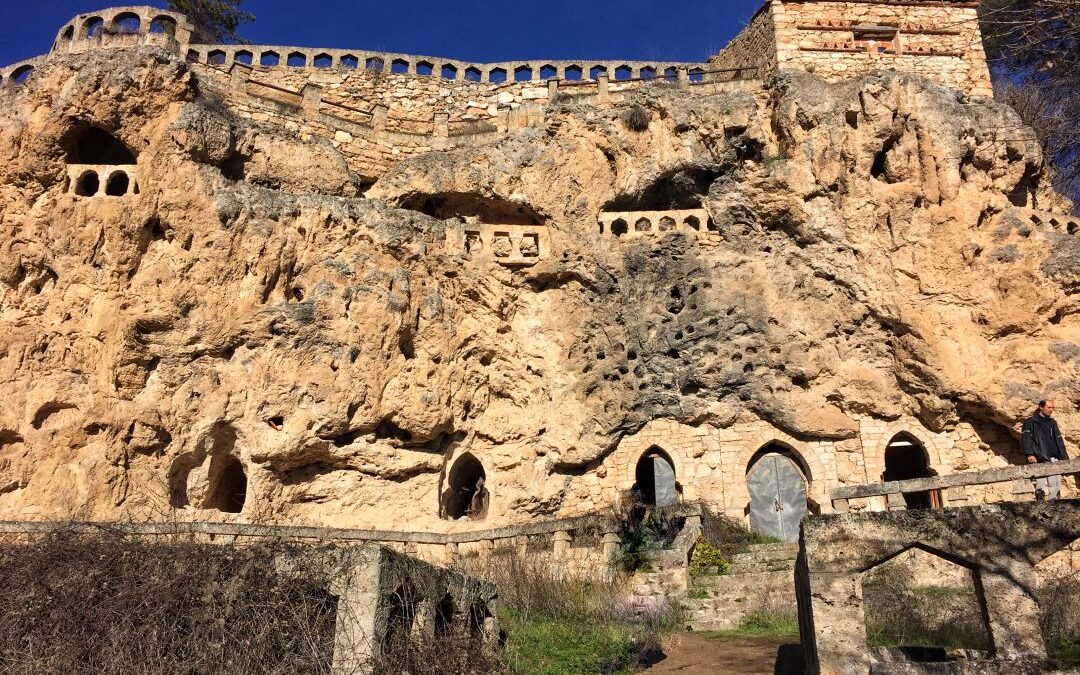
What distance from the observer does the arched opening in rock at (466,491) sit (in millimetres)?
15000

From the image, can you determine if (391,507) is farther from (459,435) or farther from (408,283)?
(408,283)

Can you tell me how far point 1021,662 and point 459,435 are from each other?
34.7ft

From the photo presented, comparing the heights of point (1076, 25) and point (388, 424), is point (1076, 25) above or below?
above

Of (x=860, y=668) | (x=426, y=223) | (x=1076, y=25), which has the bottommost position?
(x=860, y=668)

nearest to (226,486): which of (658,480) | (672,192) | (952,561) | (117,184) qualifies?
(117,184)

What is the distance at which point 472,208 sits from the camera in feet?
53.5

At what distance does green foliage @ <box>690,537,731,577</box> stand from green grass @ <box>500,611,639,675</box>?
2503 mm

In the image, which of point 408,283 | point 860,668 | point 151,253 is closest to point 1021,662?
point 860,668

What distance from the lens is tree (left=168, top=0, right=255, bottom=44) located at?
971 inches

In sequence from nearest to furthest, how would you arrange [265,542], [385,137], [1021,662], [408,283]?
1. [1021,662]
2. [265,542]
3. [408,283]
4. [385,137]

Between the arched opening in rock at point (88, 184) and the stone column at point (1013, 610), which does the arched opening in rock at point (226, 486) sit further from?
the stone column at point (1013, 610)

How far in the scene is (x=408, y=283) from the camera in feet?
48.5

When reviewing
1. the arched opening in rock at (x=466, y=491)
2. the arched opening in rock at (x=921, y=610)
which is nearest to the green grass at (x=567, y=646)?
the arched opening in rock at (x=921, y=610)

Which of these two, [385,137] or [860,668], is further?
[385,137]
